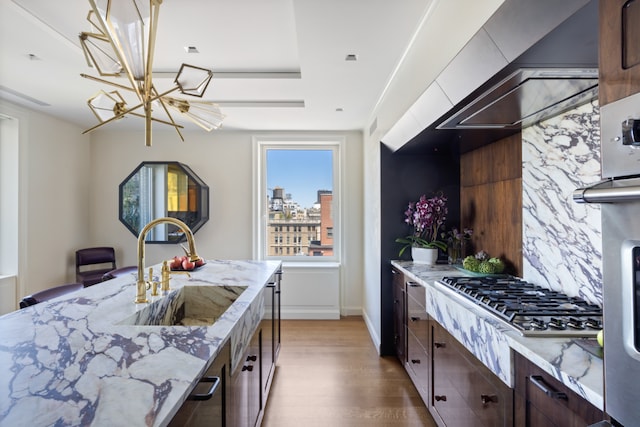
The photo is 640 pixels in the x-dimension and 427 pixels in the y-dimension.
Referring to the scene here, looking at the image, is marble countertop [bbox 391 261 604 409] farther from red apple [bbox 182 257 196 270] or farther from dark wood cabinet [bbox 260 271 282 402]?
red apple [bbox 182 257 196 270]

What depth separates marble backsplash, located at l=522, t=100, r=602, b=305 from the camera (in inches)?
55.5

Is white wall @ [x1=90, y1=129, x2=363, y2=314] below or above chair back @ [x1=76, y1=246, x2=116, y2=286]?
above

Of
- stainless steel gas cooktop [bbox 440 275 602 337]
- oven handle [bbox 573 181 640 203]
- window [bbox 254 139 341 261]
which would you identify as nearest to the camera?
oven handle [bbox 573 181 640 203]

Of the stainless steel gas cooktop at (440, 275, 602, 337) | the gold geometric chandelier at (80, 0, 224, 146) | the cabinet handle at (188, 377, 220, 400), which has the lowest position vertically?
the cabinet handle at (188, 377, 220, 400)

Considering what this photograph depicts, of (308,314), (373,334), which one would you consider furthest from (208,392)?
(308,314)

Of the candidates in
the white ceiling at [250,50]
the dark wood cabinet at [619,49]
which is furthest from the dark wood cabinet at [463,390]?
the white ceiling at [250,50]

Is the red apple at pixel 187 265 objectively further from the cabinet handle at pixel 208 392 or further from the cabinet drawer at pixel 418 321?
the cabinet drawer at pixel 418 321

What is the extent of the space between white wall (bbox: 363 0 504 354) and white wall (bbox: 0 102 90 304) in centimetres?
370

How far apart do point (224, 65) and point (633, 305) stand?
2.81m

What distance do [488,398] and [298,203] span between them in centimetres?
339

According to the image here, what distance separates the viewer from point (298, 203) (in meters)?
4.37

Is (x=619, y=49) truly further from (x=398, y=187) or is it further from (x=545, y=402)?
(x=398, y=187)

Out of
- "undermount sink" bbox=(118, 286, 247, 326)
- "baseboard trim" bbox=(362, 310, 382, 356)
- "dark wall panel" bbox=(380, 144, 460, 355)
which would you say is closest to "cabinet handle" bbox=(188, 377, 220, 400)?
"undermount sink" bbox=(118, 286, 247, 326)

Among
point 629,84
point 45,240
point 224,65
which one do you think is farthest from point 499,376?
A: point 45,240
